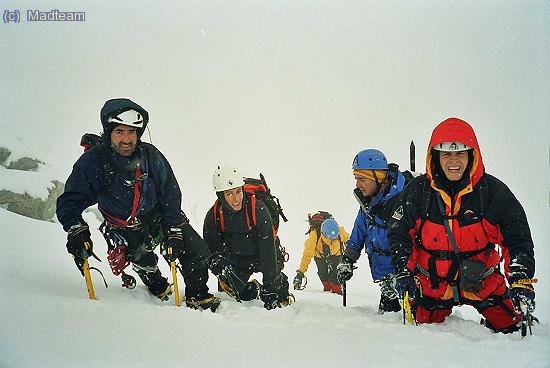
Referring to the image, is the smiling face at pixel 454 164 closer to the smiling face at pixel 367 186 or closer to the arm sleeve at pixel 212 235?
the smiling face at pixel 367 186

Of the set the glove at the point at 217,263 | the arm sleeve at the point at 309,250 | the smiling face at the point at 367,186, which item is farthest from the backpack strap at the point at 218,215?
the arm sleeve at the point at 309,250

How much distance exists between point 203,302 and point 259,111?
182 centimetres

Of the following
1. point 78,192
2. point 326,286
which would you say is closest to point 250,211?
point 78,192

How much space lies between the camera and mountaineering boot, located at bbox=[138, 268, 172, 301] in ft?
10.4

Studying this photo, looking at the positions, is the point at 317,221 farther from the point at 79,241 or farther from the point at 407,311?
the point at 79,241

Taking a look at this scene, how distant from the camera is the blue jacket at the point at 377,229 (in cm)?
294

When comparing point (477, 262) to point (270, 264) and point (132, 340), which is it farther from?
point (132, 340)

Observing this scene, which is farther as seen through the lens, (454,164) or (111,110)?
(111,110)

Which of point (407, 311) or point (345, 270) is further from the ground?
point (345, 270)

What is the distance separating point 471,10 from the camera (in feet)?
10.7

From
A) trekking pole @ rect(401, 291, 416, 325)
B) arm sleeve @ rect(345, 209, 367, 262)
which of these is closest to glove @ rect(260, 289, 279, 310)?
arm sleeve @ rect(345, 209, 367, 262)

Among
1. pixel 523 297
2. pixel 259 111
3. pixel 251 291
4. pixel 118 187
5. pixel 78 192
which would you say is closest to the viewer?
pixel 523 297

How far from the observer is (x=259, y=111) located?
4070mm

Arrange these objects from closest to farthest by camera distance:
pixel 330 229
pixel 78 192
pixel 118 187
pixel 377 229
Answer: pixel 78 192 → pixel 118 187 → pixel 377 229 → pixel 330 229
